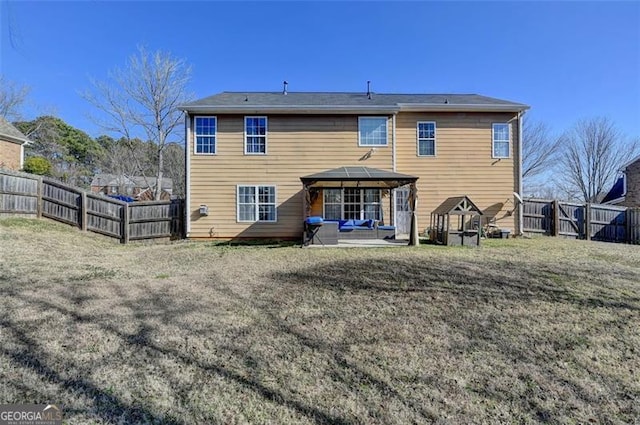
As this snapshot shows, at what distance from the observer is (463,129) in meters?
12.8

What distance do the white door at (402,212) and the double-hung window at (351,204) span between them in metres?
0.85

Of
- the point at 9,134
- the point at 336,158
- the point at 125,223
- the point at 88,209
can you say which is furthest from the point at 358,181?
the point at 9,134

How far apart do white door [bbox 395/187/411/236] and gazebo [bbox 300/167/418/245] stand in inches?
34.9

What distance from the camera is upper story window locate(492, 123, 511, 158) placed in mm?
12844

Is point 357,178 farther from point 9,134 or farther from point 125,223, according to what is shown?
point 9,134

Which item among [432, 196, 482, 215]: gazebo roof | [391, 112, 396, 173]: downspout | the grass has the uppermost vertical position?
[391, 112, 396, 173]: downspout

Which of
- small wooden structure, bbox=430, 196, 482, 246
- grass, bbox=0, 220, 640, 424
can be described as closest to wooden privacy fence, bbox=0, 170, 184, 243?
grass, bbox=0, 220, 640, 424

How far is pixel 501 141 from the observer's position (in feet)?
42.2

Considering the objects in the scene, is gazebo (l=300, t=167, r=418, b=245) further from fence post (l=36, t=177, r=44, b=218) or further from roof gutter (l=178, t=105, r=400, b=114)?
fence post (l=36, t=177, r=44, b=218)

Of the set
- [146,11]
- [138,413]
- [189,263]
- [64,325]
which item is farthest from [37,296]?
[146,11]

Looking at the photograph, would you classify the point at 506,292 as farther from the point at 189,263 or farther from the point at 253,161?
the point at 253,161

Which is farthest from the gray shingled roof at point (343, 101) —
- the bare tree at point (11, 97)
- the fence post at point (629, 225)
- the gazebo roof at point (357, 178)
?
Answer: the bare tree at point (11, 97)

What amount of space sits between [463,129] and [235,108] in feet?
31.1

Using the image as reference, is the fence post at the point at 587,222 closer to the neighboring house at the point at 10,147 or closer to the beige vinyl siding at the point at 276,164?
the beige vinyl siding at the point at 276,164
